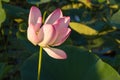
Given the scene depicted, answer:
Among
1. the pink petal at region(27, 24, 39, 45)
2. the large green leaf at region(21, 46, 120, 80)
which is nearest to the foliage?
the large green leaf at region(21, 46, 120, 80)

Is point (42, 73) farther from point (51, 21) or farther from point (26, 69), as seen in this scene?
point (51, 21)

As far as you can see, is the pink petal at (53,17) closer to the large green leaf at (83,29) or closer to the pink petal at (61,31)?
the pink petal at (61,31)

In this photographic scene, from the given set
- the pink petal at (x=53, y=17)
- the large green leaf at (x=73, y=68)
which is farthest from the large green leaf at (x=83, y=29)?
the pink petal at (x=53, y=17)

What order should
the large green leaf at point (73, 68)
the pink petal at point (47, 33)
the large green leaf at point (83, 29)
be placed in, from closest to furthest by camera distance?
the pink petal at point (47, 33), the large green leaf at point (73, 68), the large green leaf at point (83, 29)

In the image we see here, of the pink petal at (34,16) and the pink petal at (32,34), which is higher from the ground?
the pink petal at (34,16)

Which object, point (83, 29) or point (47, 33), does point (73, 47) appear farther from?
point (83, 29)

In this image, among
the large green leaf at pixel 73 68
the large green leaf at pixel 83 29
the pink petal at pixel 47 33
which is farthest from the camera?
the large green leaf at pixel 83 29

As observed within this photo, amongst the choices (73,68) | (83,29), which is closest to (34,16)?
(73,68)
